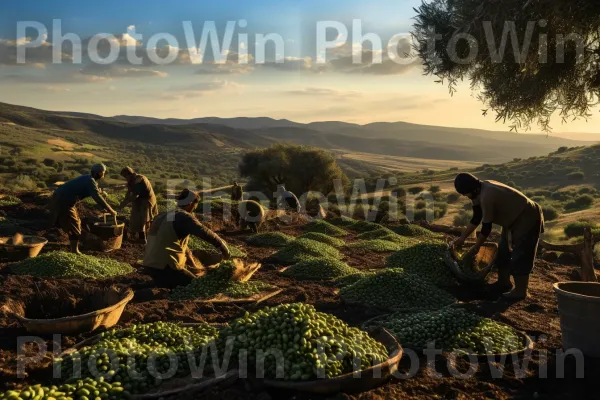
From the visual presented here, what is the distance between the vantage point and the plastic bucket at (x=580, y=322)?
4887 millimetres

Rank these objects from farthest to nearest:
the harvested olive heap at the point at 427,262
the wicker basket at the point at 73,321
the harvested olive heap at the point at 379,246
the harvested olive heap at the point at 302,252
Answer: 1. the harvested olive heap at the point at 379,246
2. the harvested olive heap at the point at 302,252
3. the harvested olive heap at the point at 427,262
4. the wicker basket at the point at 73,321

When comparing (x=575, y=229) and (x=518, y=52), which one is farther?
(x=575, y=229)

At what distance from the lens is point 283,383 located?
12.1 feet

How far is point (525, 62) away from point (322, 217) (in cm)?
1133

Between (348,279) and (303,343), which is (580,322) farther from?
(348,279)

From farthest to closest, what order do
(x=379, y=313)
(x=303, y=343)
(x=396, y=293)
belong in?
(x=396, y=293) < (x=379, y=313) < (x=303, y=343)

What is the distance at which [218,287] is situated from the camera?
6.84 metres

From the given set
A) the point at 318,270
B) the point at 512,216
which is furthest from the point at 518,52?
the point at 318,270

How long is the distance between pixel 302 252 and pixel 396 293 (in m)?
4.19

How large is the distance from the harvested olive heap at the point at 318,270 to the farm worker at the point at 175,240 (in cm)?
198

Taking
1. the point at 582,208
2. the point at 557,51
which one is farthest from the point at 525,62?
the point at 582,208

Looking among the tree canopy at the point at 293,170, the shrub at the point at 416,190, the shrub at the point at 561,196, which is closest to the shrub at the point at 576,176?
the shrub at the point at 561,196

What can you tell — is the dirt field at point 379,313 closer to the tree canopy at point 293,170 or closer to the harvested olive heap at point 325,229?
the harvested olive heap at point 325,229

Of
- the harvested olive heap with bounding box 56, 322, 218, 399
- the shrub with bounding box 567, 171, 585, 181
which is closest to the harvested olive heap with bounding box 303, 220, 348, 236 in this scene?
the harvested olive heap with bounding box 56, 322, 218, 399
